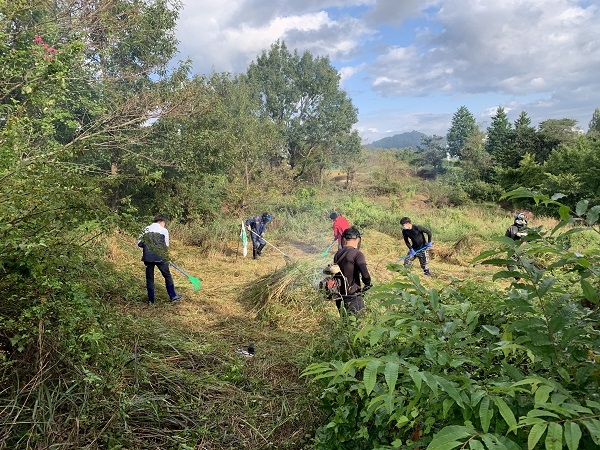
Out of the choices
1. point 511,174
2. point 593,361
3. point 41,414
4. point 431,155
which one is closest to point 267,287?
point 41,414

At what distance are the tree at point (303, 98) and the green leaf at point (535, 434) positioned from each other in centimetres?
2920

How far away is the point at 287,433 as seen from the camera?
8.98 feet

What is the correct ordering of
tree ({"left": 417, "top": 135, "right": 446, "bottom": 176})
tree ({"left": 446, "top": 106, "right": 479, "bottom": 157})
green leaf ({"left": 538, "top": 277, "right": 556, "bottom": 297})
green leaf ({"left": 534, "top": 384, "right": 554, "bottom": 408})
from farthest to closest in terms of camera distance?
tree ({"left": 446, "top": 106, "right": 479, "bottom": 157}), tree ({"left": 417, "top": 135, "right": 446, "bottom": 176}), green leaf ({"left": 538, "top": 277, "right": 556, "bottom": 297}), green leaf ({"left": 534, "top": 384, "right": 554, "bottom": 408})

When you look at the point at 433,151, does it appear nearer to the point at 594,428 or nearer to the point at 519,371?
the point at 519,371

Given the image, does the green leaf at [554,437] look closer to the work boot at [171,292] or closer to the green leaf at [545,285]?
the green leaf at [545,285]

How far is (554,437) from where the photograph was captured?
0.90 metres

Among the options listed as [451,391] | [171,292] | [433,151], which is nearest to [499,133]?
[433,151]

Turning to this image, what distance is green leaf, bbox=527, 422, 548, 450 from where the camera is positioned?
34.5 inches

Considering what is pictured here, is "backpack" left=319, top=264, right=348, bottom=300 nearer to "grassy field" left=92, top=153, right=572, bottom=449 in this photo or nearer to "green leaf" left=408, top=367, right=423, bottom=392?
"grassy field" left=92, top=153, right=572, bottom=449

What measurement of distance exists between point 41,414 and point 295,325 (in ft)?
10.6

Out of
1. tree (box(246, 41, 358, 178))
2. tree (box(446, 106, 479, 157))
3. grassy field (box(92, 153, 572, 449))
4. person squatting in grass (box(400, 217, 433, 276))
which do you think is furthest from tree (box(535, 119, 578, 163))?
tree (box(446, 106, 479, 157))

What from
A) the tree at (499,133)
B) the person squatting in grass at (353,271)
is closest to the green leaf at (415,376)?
the person squatting in grass at (353,271)

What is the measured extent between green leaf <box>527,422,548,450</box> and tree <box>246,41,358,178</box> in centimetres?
2920

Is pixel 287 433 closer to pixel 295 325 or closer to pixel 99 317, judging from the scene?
pixel 99 317
